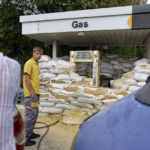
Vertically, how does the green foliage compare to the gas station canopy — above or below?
above

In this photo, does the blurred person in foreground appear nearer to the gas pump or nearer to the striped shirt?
the striped shirt

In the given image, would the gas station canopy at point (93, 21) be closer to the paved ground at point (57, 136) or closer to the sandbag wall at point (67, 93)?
the sandbag wall at point (67, 93)

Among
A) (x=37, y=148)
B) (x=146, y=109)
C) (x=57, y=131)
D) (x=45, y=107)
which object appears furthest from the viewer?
(x=45, y=107)

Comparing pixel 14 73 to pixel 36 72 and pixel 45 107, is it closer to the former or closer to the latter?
pixel 36 72

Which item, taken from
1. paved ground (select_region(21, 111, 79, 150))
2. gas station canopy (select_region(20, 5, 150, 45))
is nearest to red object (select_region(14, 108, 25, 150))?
paved ground (select_region(21, 111, 79, 150))

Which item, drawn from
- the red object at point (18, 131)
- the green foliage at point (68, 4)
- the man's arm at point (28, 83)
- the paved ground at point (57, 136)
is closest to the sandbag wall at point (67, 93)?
the paved ground at point (57, 136)

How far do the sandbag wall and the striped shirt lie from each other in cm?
339

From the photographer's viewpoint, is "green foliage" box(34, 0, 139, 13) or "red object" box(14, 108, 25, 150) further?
"green foliage" box(34, 0, 139, 13)

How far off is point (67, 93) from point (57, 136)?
1303mm

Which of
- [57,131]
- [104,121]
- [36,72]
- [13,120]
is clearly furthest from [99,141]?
[57,131]

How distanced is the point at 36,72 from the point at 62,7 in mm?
8073

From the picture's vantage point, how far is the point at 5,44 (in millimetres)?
10461

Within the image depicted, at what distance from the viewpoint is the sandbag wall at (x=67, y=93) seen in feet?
15.1

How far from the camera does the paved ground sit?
3.34 metres
